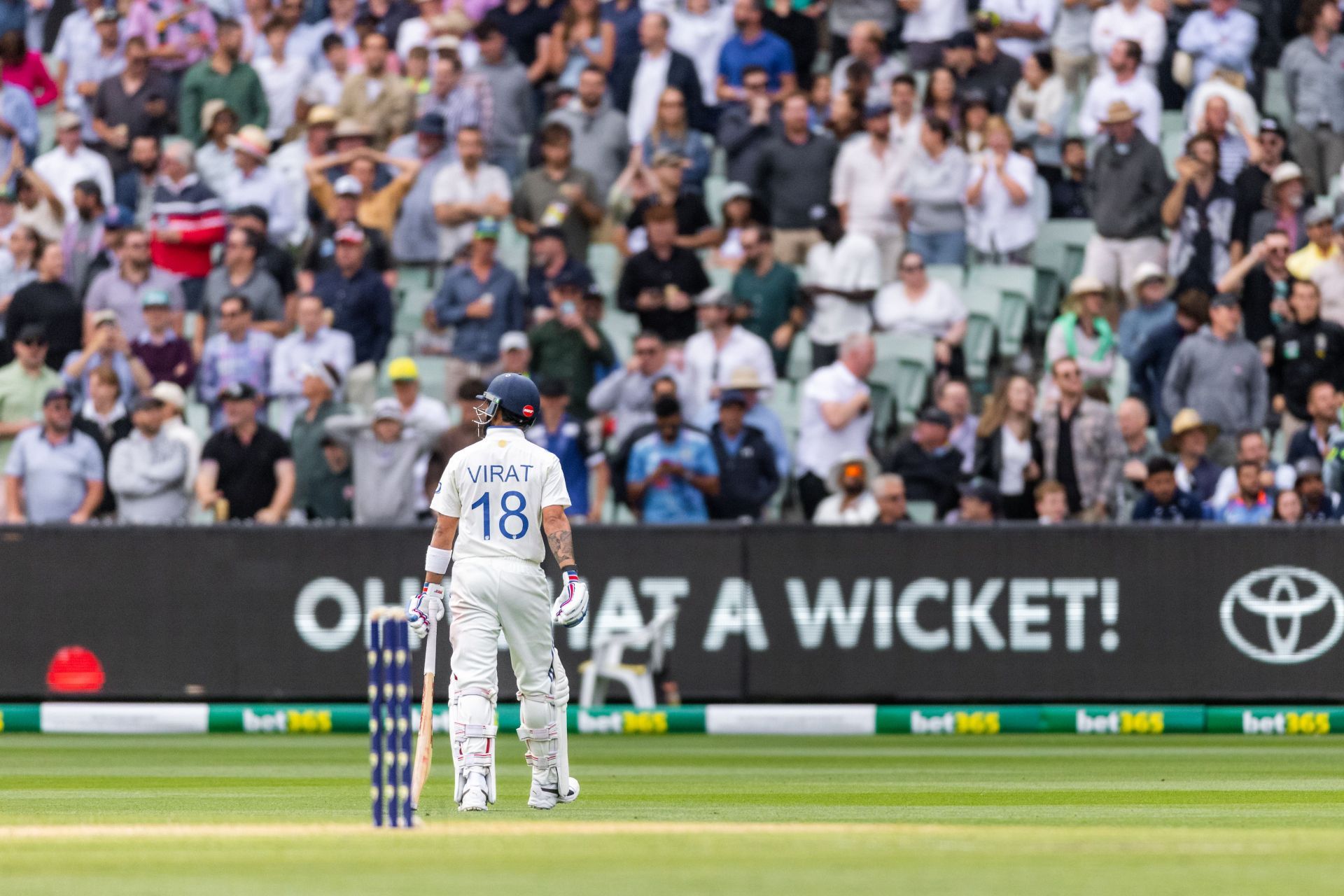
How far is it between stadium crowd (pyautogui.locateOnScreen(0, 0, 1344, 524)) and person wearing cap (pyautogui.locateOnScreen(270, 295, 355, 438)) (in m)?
0.04

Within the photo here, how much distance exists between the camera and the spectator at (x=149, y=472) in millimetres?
19484

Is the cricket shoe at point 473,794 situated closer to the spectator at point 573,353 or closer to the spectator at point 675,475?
the spectator at point 675,475

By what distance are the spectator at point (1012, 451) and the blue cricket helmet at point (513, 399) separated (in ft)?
26.6

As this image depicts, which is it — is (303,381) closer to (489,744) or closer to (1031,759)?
(1031,759)

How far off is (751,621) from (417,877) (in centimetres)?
1044

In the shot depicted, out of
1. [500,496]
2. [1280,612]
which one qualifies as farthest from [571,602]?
[1280,612]

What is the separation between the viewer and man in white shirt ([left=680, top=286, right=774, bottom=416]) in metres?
19.9

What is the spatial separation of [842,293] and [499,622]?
9759 mm

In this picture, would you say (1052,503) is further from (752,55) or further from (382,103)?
(382,103)

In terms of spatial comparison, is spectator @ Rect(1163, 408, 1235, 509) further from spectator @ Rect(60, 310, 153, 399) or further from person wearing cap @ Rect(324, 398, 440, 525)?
spectator @ Rect(60, 310, 153, 399)

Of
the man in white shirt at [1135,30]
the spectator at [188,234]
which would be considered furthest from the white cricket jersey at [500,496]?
the man in white shirt at [1135,30]

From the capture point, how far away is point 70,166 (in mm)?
23078

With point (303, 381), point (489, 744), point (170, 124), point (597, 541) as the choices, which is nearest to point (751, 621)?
point (597, 541)

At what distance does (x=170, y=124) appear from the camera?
78.1 ft
